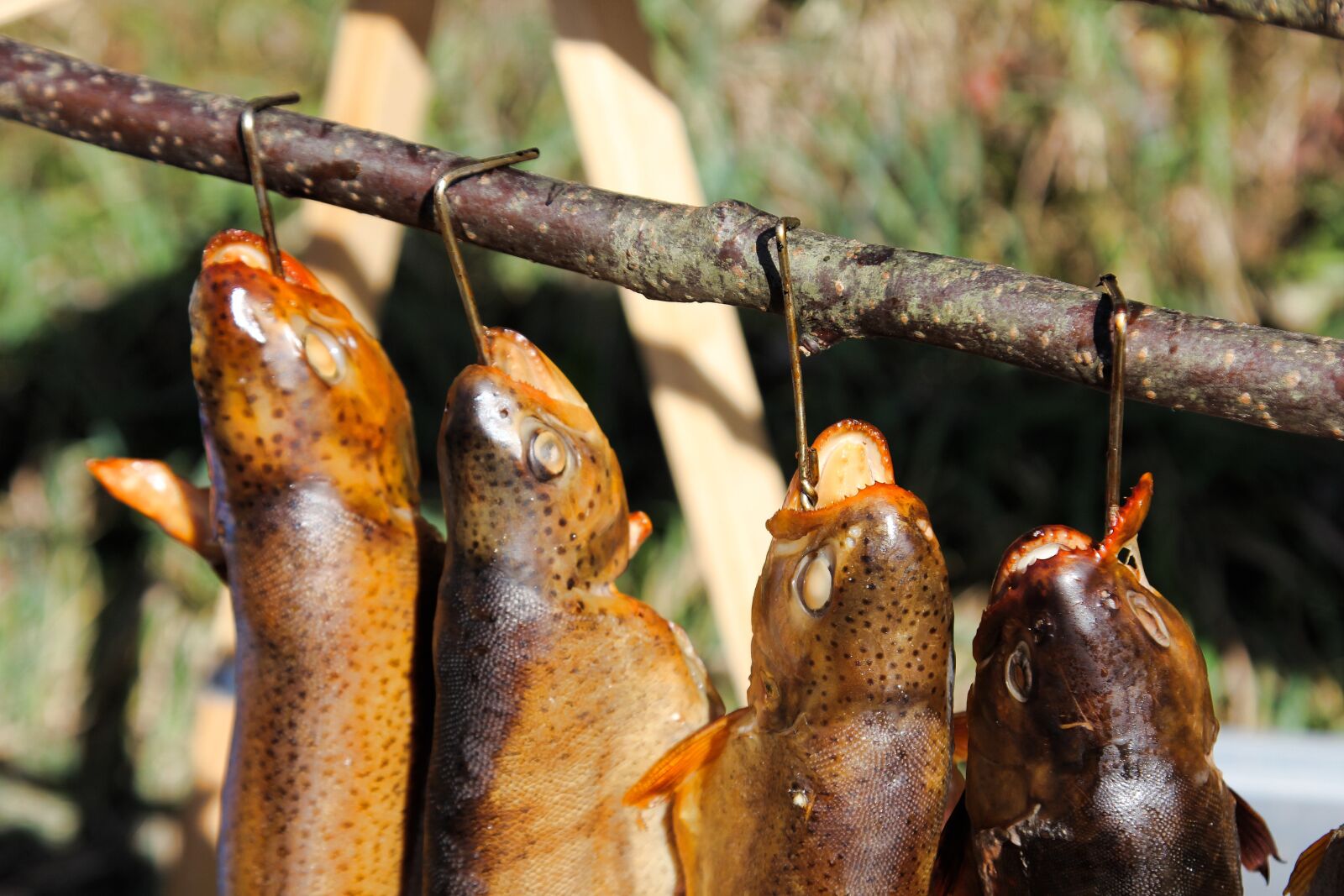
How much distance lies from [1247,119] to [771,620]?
10.5ft

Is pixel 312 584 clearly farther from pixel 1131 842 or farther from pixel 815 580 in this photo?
pixel 1131 842

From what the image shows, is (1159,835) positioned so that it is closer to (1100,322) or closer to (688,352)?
(1100,322)

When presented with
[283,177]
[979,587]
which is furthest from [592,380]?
[283,177]

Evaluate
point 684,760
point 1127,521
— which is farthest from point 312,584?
point 1127,521

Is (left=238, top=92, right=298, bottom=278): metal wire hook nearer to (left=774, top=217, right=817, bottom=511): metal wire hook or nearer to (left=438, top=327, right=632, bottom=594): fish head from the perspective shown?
(left=438, top=327, right=632, bottom=594): fish head

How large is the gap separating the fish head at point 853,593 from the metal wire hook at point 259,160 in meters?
0.60

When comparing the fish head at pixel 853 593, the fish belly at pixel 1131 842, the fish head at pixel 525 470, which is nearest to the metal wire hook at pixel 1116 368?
the fish head at pixel 853 593

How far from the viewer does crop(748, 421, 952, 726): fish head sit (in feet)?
3.27

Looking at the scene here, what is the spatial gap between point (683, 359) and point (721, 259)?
0.53 meters

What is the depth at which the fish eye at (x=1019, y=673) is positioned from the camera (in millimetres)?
980

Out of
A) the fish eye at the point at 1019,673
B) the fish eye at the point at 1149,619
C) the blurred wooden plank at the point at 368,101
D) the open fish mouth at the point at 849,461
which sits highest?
the blurred wooden plank at the point at 368,101

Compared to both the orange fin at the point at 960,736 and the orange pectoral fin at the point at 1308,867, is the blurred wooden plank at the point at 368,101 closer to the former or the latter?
the orange fin at the point at 960,736

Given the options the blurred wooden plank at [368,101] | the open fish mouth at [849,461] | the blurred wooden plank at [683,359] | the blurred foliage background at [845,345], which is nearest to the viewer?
the open fish mouth at [849,461]

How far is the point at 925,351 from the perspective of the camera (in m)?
3.39
